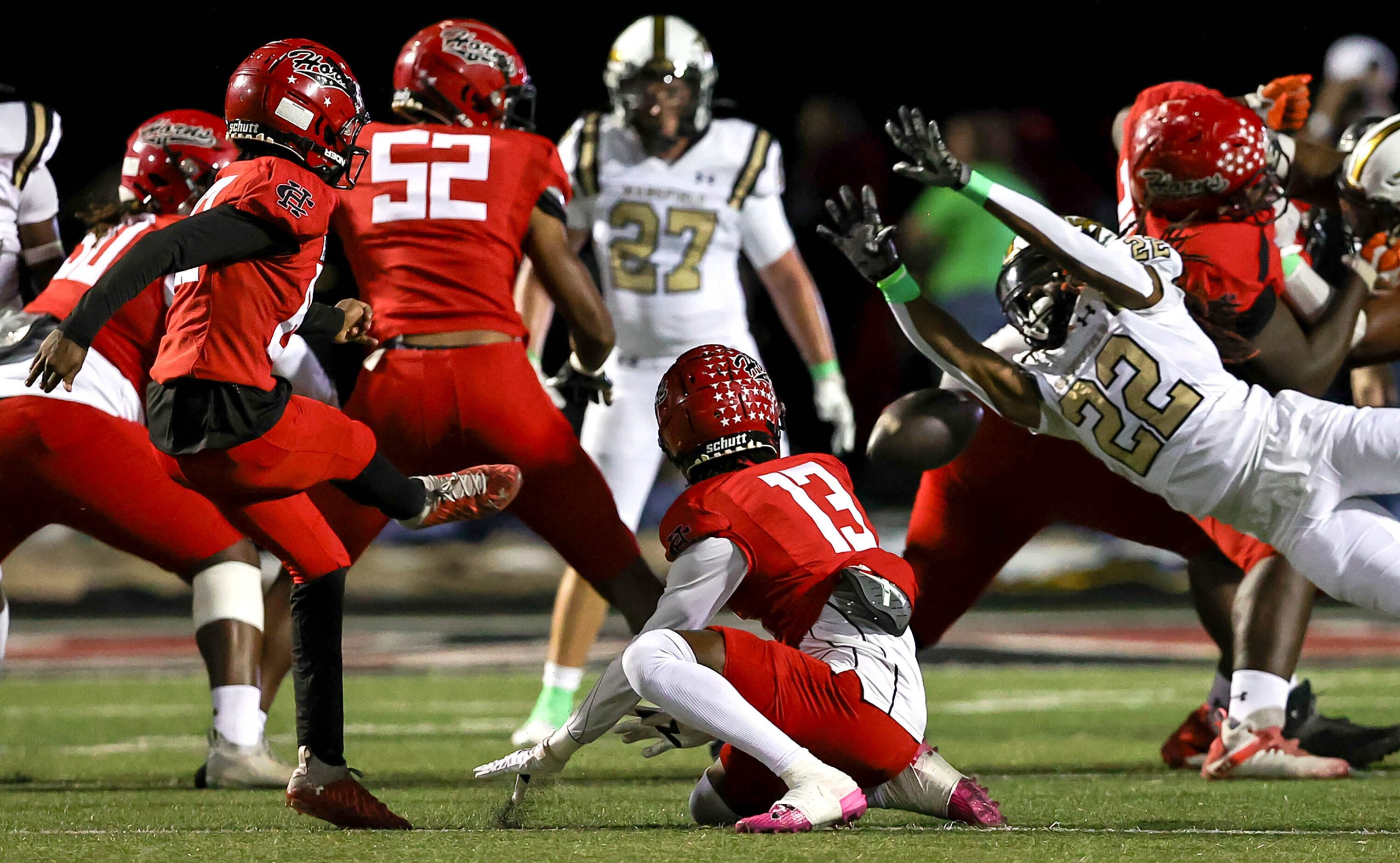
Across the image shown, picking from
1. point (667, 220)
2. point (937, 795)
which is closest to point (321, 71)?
point (937, 795)

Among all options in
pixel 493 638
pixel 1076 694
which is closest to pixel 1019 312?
pixel 1076 694

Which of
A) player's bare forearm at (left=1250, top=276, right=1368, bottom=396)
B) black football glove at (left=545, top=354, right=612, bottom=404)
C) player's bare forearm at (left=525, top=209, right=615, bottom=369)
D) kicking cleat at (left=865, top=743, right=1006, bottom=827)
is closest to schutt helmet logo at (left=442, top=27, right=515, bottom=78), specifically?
player's bare forearm at (left=525, top=209, right=615, bottom=369)

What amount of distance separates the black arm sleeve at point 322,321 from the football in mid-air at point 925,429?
1.31 meters

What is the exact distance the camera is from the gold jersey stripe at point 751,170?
5.66m

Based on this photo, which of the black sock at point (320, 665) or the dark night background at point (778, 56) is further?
the dark night background at point (778, 56)

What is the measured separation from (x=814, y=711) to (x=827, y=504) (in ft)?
1.28

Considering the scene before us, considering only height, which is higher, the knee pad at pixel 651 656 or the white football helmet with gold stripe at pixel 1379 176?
the white football helmet with gold stripe at pixel 1379 176

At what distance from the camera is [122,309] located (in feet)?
13.3

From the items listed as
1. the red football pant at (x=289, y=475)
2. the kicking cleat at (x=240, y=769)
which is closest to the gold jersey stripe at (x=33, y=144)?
the kicking cleat at (x=240, y=769)

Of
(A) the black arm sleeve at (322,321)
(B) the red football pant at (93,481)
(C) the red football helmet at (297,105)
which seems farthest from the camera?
(B) the red football pant at (93,481)

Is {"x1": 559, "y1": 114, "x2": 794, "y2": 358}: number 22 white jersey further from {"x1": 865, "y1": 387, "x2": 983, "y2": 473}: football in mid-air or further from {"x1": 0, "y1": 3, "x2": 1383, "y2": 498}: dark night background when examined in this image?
{"x1": 0, "y1": 3, "x2": 1383, "y2": 498}: dark night background

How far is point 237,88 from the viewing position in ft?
10.4

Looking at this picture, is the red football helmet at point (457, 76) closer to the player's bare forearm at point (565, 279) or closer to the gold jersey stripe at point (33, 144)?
the player's bare forearm at point (565, 279)

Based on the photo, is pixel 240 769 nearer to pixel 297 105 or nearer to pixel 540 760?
pixel 540 760
